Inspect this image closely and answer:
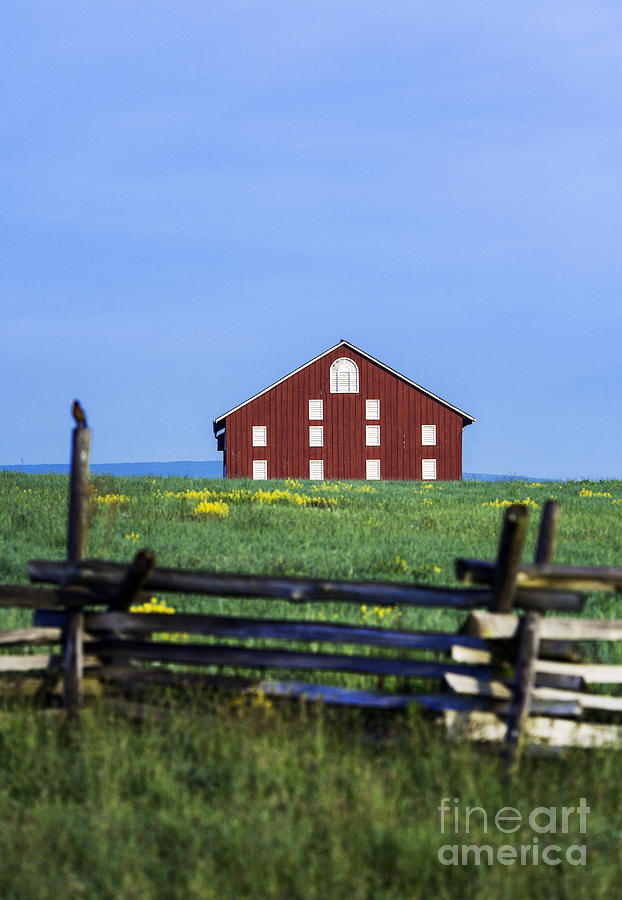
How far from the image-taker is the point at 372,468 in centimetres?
4850

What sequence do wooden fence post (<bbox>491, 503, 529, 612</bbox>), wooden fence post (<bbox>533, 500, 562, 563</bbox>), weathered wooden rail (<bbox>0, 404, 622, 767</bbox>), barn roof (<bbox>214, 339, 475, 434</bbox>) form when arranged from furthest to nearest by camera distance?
barn roof (<bbox>214, 339, 475, 434</bbox>)
wooden fence post (<bbox>533, 500, 562, 563</bbox>)
weathered wooden rail (<bbox>0, 404, 622, 767</bbox>)
wooden fence post (<bbox>491, 503, 529, 612</bbox>)

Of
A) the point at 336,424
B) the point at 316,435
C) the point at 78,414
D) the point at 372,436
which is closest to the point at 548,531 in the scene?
the point at 78,414

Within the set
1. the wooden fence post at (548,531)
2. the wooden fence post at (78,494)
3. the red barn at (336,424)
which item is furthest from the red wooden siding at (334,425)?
the wooden fence post at (548,531)

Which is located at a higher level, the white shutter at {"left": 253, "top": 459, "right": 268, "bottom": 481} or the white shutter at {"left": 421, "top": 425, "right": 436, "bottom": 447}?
the white shutter at {"left": 421, "top": 425, "right": 436, "bottom": 447}

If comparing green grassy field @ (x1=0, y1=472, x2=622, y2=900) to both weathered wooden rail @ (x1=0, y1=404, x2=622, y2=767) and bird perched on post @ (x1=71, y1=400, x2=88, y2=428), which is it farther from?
bird perched on post @ (x1=71, y1=400, x2=88, y2=428)

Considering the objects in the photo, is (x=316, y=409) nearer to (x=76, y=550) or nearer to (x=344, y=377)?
(x=344, y=377)

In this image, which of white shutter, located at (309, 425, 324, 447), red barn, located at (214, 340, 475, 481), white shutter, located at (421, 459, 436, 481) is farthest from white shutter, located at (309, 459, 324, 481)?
white shutter, located at (421, 459, 436, 481)

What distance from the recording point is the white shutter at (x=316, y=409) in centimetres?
4800

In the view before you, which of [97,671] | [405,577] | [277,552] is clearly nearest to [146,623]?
[97,671]

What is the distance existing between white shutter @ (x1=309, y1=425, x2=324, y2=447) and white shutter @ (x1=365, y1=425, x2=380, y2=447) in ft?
9.10

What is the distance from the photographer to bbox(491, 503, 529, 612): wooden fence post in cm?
572

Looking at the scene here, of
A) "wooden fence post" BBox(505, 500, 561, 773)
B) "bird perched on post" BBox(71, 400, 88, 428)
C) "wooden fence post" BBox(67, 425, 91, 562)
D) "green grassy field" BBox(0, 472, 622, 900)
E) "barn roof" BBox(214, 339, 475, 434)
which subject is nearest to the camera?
"green grassy field" BBox(0, 472, 622, 900)

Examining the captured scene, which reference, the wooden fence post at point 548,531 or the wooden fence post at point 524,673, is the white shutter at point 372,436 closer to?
the wooden fence post at point 548,531

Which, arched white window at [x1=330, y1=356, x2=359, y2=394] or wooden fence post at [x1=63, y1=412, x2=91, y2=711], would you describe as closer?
wooden fence post at [x1=63, y1=412, x2=91, y2=711]
